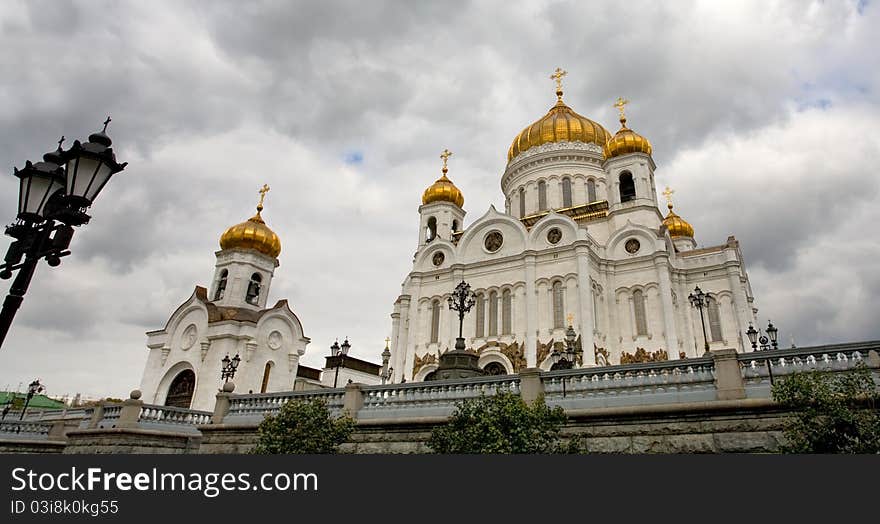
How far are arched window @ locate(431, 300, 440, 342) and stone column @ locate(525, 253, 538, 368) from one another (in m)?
5.42

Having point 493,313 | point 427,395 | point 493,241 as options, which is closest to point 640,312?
point 493,313

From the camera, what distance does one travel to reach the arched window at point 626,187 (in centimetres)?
3231

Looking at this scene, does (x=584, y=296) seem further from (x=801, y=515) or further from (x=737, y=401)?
(x=801, y=515)

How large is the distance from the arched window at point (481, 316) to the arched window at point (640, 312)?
26.5 feet

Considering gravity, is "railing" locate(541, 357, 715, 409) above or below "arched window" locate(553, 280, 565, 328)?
below

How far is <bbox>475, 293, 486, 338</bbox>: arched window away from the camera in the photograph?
28.8 metres

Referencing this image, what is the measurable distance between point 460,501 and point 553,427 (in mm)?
3689

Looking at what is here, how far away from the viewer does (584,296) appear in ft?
86.1

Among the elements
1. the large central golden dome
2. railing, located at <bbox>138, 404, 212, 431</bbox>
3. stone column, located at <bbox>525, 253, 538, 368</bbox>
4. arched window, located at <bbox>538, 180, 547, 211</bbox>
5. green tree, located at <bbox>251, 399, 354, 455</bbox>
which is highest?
the large central golden dome

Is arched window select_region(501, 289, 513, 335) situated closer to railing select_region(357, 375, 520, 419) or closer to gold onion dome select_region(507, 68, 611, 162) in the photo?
gold onion dome select_region(507, 68, 611, 162)

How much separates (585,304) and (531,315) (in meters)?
2.89

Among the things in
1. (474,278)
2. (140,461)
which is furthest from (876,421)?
(474,278)

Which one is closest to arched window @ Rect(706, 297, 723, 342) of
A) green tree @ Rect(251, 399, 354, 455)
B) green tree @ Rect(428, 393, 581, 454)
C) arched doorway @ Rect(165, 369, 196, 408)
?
green tree @ Rect(428, 393, 581, 454)

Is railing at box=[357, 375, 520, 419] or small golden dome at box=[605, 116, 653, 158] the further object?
small golden dome at box=[605, 116, 653, 158]
